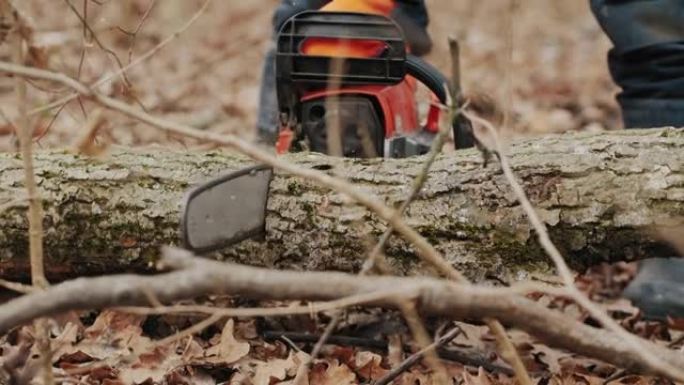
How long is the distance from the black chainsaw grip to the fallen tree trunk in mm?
328

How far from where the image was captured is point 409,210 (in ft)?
7.99

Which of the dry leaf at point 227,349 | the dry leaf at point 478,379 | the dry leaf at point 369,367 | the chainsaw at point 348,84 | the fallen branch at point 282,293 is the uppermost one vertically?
the chainsaw at point 348,84

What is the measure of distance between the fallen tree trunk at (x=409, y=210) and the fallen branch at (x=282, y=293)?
2.86 ft

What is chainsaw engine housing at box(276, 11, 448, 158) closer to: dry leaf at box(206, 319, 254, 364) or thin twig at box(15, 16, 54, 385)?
dry leaf at box(206, 319, 254, 364)

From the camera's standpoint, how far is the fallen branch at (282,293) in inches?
52.4

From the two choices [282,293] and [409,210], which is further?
[409,210]

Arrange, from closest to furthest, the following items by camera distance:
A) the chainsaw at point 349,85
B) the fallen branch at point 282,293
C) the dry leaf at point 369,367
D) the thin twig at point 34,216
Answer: the fallen branch at point 282,293 < the thin twig at point 34,216 < the dry leaf at point 369,367 < the chainsaw at point 349,85

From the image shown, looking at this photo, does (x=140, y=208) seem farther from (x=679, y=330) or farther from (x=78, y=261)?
(x=679, y=330)

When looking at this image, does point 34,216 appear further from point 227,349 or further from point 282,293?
point 227,349

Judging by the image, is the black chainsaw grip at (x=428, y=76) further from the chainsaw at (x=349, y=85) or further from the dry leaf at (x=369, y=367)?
the dry leaf at (x=369, y=367)

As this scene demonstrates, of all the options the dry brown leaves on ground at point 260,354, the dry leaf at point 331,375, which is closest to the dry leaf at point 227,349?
the dry brown leaves on ground at point 260,354

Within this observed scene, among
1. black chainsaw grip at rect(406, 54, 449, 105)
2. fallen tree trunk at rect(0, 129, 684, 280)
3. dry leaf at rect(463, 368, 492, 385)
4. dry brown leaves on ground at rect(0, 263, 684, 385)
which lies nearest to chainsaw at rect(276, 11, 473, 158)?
black chainsaw grip at rect(406, 54, 449, 105)

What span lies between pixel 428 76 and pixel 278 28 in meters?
0.53

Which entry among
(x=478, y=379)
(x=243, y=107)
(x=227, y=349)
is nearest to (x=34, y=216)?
(x=227, y=349)
